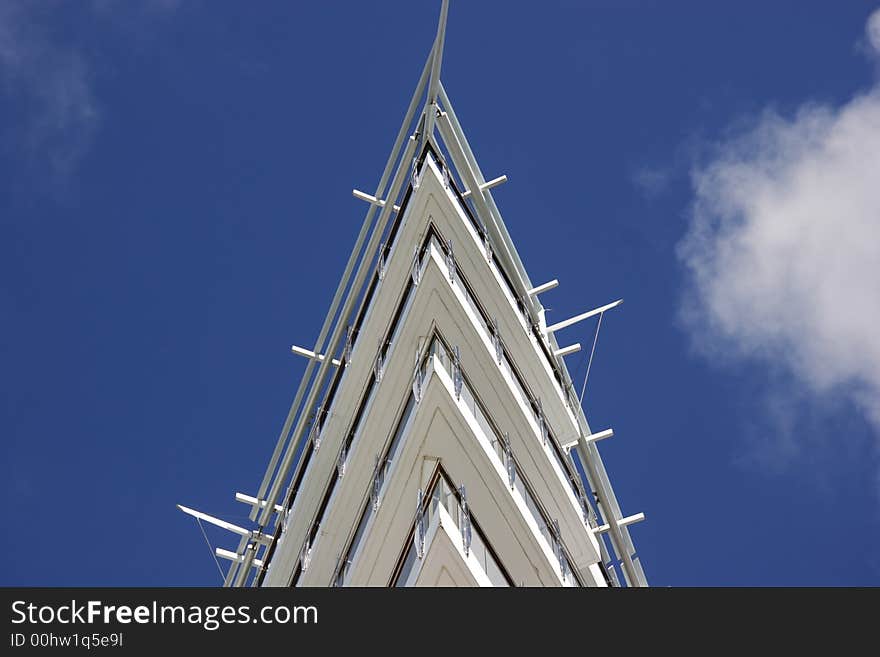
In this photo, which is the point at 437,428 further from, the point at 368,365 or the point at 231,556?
the point at 231,556

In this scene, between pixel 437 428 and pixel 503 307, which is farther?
pixel 503 307

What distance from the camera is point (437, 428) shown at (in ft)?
56.8

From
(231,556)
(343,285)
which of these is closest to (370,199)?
(343,285)

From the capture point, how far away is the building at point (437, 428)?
17203 millimetres

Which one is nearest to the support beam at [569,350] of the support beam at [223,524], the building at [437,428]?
the building at [437,428]

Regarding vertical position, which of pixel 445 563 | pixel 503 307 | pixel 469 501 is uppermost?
pixel 503 307

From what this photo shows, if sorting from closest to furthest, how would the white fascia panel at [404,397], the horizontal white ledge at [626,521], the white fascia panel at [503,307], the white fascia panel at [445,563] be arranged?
the white fascia panel at [445,563]
the white fascia panel at [404,397]
the white fascia panel at [503,307]
the horizontal white ledge at [626,521]

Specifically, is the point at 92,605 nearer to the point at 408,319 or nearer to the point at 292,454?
the point at 408,319

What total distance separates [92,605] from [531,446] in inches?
403

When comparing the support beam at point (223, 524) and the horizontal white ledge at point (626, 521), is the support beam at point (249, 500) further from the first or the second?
the horizontal white ledge at point (626, 521)

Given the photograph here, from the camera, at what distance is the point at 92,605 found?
1167 centimetres

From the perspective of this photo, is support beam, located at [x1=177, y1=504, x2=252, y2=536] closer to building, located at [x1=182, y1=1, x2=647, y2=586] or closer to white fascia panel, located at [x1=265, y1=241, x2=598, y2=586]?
building, located at [x1=182, y1=1, x2=647, y2=586]

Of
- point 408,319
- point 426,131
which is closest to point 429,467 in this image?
point 408,319

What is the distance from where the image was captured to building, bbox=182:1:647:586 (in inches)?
677
